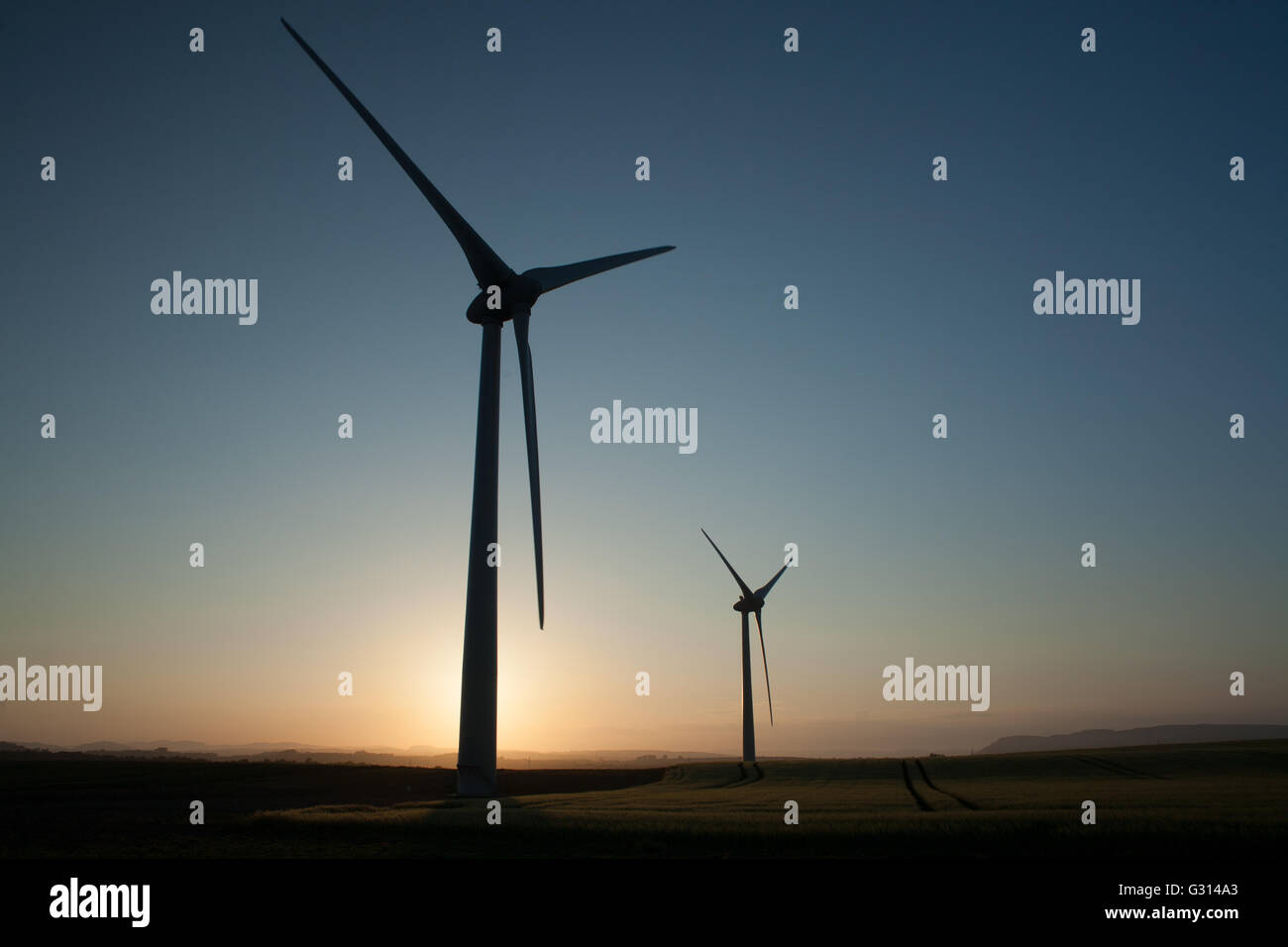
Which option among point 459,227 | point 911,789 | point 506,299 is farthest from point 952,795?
point 459,227

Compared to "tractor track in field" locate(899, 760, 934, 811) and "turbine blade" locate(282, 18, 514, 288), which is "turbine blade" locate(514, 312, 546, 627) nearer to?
"turbine blade" locate(282, 18, 514, 288)

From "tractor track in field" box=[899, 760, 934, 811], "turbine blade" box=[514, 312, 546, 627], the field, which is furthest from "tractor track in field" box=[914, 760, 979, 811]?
"turbine blade" box=[514, 312, 546, 627]

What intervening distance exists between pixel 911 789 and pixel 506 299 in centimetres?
3471

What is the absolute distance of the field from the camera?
75.1 feet

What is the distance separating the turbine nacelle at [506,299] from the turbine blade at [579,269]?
103cm

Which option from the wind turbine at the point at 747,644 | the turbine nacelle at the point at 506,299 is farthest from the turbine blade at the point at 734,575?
the turbine nacelle at the point at 506,299

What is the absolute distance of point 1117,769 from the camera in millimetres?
64125

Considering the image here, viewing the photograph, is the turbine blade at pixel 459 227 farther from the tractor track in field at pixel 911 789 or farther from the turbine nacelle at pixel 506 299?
the tractor track in field at pixel 911 789

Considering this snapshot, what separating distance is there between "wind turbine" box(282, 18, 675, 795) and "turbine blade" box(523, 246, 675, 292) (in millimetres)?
82

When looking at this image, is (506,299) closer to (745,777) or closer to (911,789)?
(911,789)
